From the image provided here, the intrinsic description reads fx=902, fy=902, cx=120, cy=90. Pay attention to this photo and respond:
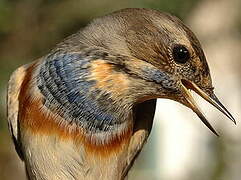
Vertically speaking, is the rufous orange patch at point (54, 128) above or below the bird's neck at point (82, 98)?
below

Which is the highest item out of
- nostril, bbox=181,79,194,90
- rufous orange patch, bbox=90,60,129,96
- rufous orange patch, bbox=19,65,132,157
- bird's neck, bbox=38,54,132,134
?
nostril, bbox=181,79,194,90

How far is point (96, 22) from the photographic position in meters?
3.12

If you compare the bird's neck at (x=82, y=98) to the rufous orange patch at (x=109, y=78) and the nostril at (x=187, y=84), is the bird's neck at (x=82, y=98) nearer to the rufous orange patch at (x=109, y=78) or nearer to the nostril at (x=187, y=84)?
the rufous orange patch at (x=109, y=78)

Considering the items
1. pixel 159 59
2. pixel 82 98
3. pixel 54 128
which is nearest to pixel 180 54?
pixel 159 59

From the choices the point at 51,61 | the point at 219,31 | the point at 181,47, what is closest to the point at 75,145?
the point at 51,61

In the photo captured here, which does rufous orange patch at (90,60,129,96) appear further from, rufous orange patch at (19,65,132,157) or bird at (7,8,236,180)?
rufous orange patch at (19,65,132,157)

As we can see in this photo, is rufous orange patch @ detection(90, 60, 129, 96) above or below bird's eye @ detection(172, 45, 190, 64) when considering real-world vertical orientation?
below

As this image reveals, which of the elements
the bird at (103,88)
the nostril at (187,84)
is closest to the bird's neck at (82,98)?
the bird at (103,88)

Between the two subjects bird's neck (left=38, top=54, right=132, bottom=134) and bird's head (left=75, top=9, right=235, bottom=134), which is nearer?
bird's head (left=75, top=9, right=235, bottom=134)

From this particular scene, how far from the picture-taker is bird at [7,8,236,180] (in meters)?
2.95

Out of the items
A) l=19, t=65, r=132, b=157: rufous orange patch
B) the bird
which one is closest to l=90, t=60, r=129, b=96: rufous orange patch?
the bird

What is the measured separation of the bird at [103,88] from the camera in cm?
295

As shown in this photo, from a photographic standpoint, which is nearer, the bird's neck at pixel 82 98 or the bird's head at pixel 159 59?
the bird's head at pixel 159 59

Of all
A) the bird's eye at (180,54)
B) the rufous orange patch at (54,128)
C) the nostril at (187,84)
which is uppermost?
the bird's eye at (180,54)
